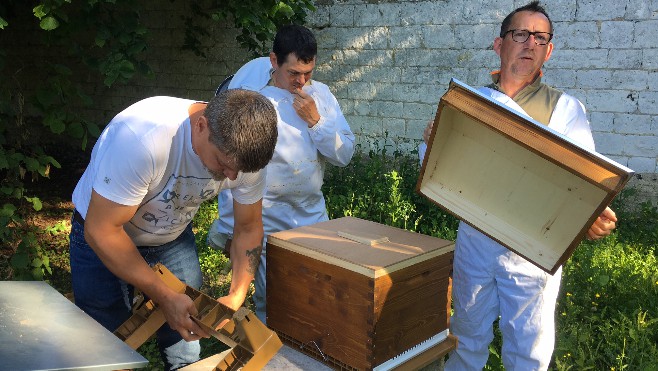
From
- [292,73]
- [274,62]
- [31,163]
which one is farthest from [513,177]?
[31,163]

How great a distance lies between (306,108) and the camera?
3.01 meters

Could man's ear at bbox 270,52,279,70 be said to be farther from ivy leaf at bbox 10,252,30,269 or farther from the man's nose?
ivy leaf at bbox 10,252,30,269

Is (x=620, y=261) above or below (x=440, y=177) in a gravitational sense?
below

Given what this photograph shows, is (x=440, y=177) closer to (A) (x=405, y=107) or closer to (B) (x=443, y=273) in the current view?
(B) (x=443, y=273)

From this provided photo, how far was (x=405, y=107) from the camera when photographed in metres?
6.40

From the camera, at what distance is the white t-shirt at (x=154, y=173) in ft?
6.48

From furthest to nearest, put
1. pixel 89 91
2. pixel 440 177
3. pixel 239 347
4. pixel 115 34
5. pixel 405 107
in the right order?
1. pixel 89 91
2. pixel 405 107
3. pixel 115 34
4. pixel 440 177
5. pixel 239 347

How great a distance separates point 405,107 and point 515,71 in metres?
3.77

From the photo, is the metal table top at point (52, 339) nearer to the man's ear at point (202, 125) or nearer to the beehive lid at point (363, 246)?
the man's ear at point (202, 125)

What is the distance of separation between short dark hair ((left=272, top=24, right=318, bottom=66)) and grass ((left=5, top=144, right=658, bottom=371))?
3.96ft

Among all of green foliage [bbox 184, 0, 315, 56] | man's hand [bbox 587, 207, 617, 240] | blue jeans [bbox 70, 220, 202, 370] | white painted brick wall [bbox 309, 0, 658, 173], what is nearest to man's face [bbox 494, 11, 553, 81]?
man's hand [bbox 587, 207, 617, 240]

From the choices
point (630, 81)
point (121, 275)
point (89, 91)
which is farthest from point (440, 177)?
point (89, 91)

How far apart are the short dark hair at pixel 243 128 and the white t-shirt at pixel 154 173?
26 centimetres

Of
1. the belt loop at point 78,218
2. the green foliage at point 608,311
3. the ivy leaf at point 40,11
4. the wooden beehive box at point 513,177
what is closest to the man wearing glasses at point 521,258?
the wooden beehive box at point 513,177
